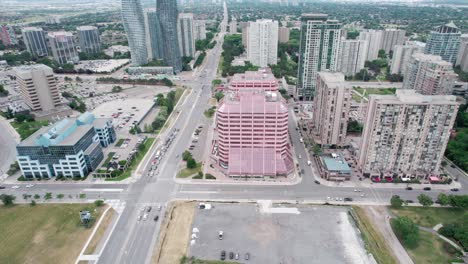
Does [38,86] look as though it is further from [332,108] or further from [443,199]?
[443,199]

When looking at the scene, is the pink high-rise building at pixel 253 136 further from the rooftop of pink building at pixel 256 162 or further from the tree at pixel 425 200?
the tree at pixel 425 200

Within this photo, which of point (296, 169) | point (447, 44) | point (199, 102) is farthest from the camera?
point (447, 44)

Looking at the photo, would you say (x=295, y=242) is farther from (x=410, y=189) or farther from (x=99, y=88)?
(x=99, y=88)

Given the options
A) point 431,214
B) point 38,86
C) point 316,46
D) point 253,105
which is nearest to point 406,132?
point 431,214

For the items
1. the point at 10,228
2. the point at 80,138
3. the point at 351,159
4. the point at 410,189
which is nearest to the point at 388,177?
the point at 410,189

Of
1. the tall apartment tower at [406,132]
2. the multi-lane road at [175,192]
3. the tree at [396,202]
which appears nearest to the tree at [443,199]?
the multi-lane road at [175,192]

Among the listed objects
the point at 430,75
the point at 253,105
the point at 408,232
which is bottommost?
the point at 408,232
